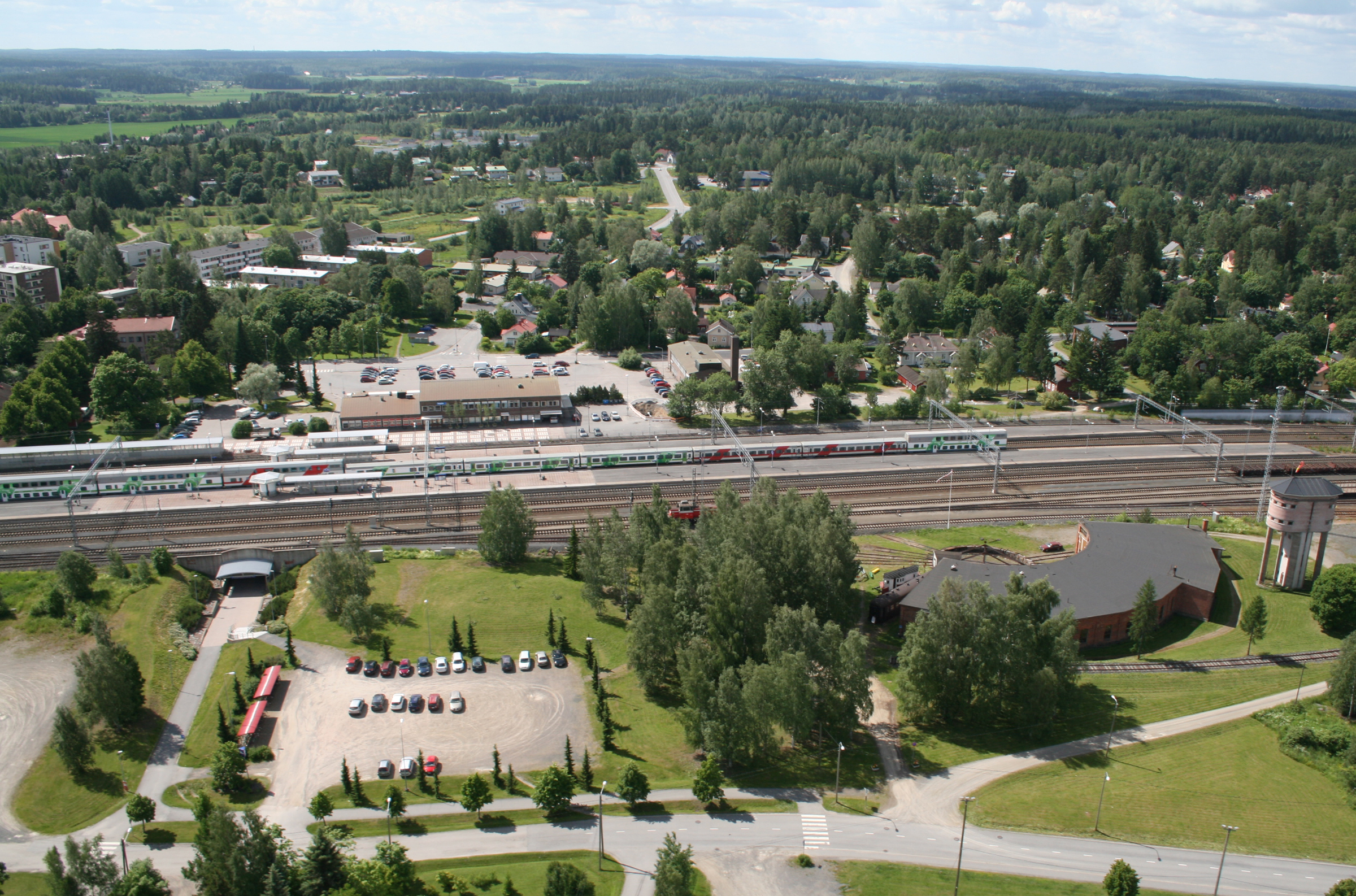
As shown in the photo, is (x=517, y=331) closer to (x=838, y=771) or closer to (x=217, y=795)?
(x=217, y=795)

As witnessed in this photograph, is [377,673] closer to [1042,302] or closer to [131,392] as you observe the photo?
[131,392]

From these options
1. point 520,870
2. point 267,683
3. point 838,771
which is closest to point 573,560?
point 267,683

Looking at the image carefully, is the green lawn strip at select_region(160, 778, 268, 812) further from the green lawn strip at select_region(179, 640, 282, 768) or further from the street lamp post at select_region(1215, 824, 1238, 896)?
the street lamp post at select_region(1215, 824, 1238, 896)

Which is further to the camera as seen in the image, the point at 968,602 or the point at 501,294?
the point at 501,294

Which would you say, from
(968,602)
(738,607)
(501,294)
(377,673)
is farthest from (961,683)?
(501,294)

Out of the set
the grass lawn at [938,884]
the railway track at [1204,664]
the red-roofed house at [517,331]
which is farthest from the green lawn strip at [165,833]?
the red-roofed house at [517,331]

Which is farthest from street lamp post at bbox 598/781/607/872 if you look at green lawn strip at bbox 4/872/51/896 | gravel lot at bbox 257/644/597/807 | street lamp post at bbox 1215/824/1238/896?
A: street lamp post at bbox 1215/824/1238/896
